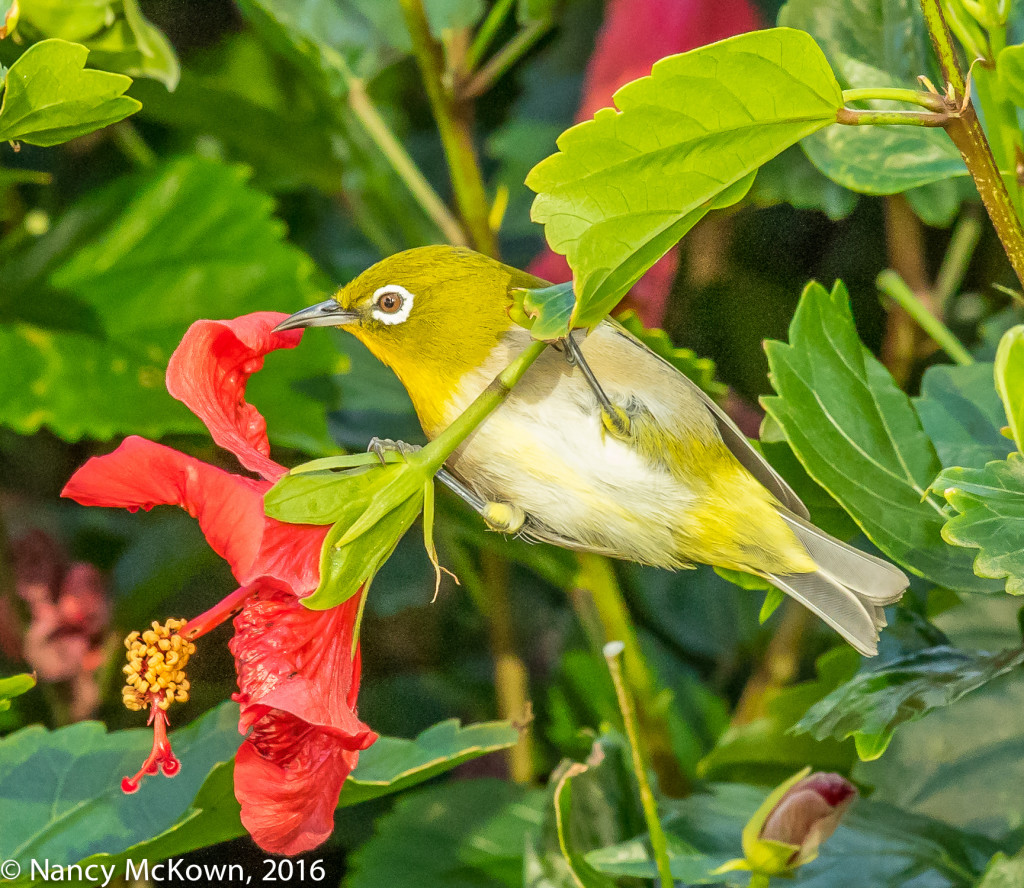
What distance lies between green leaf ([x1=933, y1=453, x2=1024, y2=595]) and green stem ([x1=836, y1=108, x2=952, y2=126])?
8 centimetres

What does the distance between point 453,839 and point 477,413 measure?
205 mm

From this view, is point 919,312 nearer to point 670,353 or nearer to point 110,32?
point 670,353

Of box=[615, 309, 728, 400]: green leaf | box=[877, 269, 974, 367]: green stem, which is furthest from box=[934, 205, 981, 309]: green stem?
box=[615, 309, 728, 400]: green leaf

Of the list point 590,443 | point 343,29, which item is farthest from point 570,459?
point 343,29

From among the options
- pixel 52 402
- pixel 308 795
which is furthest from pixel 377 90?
pixel 308 795

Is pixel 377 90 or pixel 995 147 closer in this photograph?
pixel 995 147

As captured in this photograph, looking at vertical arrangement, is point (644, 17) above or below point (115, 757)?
above

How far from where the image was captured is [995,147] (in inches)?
8.4

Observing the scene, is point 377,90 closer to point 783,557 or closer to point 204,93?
point 204,93

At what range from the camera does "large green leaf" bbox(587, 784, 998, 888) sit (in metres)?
0.29

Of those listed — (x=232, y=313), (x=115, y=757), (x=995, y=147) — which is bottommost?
(x=115, y=757)

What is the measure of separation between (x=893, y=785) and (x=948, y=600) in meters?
0.07

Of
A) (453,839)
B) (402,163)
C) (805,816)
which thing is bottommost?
(453,839)

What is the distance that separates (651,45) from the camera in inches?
12.9
